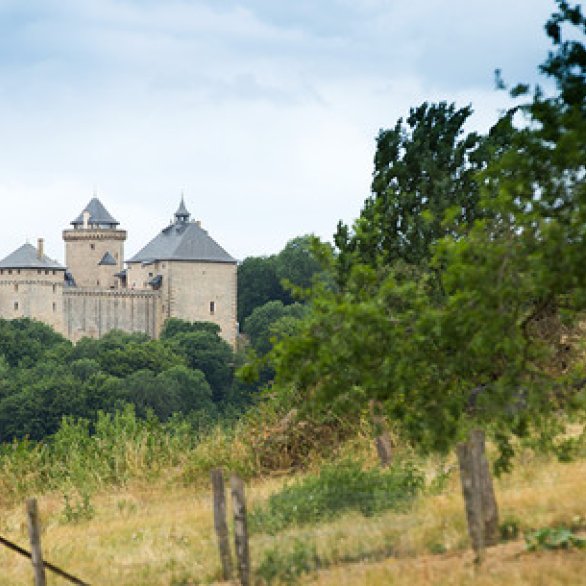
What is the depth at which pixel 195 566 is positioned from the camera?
940cm

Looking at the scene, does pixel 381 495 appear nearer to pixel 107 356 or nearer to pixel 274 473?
pixel 274 473

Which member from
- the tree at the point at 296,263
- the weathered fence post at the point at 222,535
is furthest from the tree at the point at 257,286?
the weathered fence post at the point at 222,535

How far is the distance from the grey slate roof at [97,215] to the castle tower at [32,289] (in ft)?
34.9

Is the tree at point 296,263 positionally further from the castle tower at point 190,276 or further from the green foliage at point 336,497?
the green foliage at point 336,497

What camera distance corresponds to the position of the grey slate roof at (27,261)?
3686 inches

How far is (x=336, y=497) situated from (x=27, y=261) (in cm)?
8551

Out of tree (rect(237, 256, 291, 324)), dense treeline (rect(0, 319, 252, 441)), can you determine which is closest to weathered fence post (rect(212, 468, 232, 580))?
dense treeline (rect(0, 319, 252, 441))

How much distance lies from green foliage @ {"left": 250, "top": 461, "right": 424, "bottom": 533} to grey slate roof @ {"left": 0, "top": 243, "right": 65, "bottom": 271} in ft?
276

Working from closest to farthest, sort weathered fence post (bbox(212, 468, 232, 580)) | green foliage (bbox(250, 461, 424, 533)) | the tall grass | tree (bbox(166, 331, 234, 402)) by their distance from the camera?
weathered fence post (bbox(212, 468, 232, 580)) < green foliage (bbox(250, 461, 424, 533)) < the tall grass < tree (bbox(166, 331, 234, 402))

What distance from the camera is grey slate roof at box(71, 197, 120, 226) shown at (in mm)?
104812

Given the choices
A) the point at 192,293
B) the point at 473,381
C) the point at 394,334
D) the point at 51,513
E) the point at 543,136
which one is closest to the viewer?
the point at 543,136

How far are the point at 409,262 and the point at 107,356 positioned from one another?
6592 centimetres

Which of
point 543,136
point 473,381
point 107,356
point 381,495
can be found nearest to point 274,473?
point 381,495

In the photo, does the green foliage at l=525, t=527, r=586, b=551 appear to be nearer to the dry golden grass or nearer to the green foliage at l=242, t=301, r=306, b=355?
the dry golden grass
